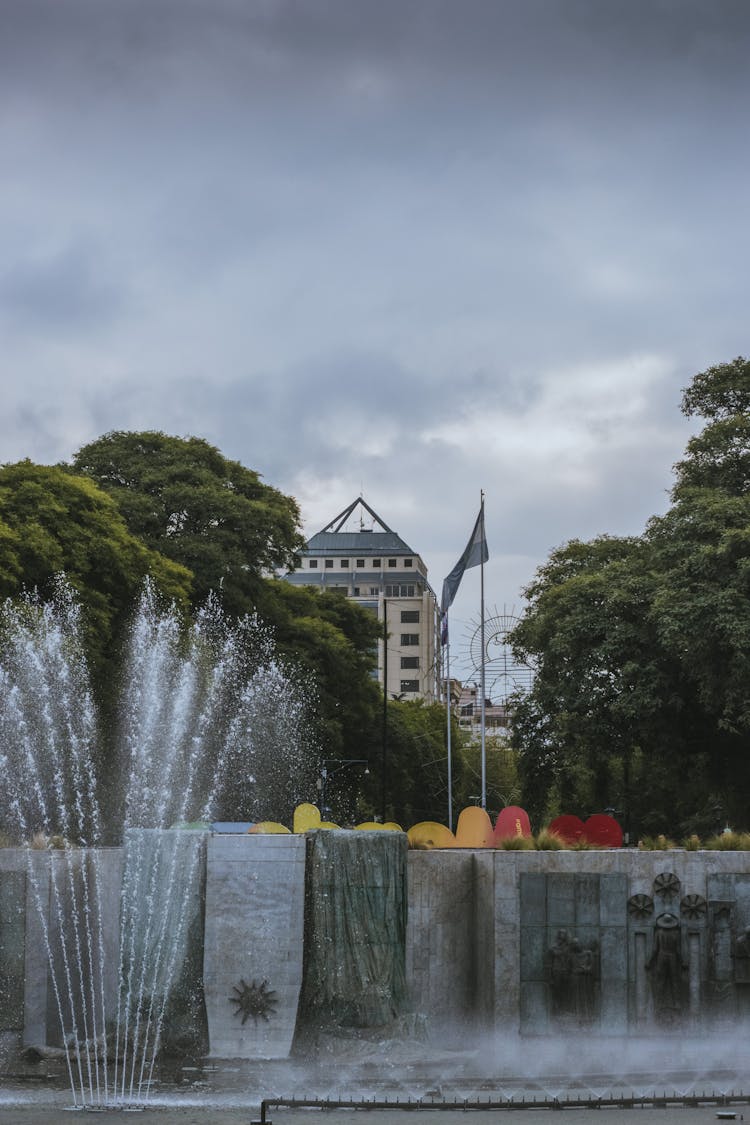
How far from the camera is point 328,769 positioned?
191 ft

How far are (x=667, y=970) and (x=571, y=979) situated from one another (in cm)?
121

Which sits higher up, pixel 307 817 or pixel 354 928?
pixel 307 817

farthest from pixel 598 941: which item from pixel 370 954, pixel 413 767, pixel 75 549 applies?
pixel 413 767

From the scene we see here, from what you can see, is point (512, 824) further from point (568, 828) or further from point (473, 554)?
point (473, 554)

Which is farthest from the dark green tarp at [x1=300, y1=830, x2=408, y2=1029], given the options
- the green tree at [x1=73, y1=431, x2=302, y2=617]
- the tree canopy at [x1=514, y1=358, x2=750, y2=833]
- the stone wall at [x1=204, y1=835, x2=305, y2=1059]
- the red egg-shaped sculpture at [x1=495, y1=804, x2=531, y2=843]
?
the green tree at [x1=73, y1=431, x2=302, y2=617]

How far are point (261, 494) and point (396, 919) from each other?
37477mm

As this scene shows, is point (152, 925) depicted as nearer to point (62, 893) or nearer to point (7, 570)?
point (62, 893)

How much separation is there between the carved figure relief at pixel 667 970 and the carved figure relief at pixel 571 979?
76cm

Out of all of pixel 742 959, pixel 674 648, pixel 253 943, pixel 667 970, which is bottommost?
pixel 667 970

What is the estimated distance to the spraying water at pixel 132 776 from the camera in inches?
736

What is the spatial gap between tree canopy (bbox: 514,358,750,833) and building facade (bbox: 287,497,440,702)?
96539mm

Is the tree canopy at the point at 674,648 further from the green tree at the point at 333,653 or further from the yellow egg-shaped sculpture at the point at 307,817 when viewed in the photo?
the yellow egg-shaped sculpture at the point at 307,817

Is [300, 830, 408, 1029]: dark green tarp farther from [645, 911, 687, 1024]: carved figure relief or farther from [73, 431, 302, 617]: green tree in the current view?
[73, 431, 302, 617]: green tree

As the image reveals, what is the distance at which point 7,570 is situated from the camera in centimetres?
3575
